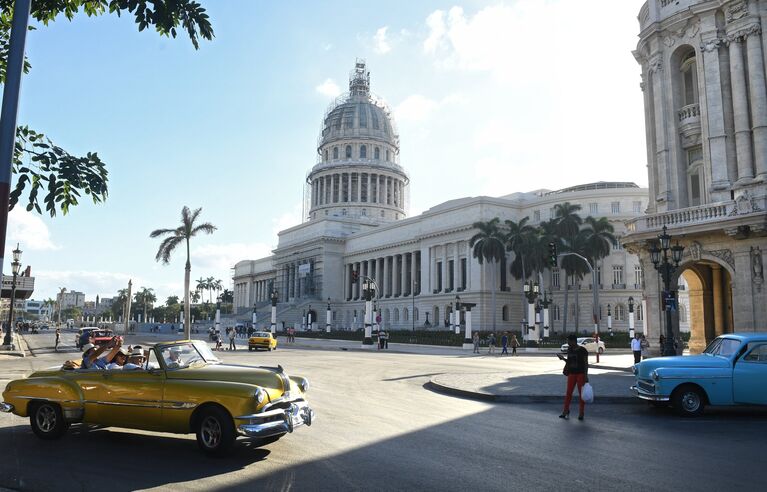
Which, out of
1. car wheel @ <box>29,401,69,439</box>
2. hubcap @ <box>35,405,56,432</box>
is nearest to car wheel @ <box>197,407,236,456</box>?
car wheel @ <box>29,401,69,439</box>

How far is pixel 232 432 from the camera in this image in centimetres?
797

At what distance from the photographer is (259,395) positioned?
7.98m

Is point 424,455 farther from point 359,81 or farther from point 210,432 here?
point 359,81

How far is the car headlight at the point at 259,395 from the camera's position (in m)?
7.96

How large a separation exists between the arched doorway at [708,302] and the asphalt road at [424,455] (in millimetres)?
16941

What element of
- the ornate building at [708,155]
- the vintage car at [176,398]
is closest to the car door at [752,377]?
the vintage car at [176,398]

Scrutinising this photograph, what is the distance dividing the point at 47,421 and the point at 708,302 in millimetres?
28594

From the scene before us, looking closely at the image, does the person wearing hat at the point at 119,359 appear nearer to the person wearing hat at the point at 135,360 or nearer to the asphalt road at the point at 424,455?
the person wearing hat at the point at 135,360

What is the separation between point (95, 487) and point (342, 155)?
386 feet

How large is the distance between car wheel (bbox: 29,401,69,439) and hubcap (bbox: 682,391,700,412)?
1192 centimetres

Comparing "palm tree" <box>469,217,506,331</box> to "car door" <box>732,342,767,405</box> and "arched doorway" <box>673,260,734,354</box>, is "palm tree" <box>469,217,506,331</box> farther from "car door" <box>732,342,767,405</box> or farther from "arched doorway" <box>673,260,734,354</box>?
"car door" <box>732,342,767,405</box>

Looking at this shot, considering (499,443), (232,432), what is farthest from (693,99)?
(232,432)

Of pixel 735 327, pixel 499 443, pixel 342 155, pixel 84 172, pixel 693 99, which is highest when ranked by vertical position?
pixel 342 155

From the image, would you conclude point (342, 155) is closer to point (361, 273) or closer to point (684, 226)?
point (361, 273)
